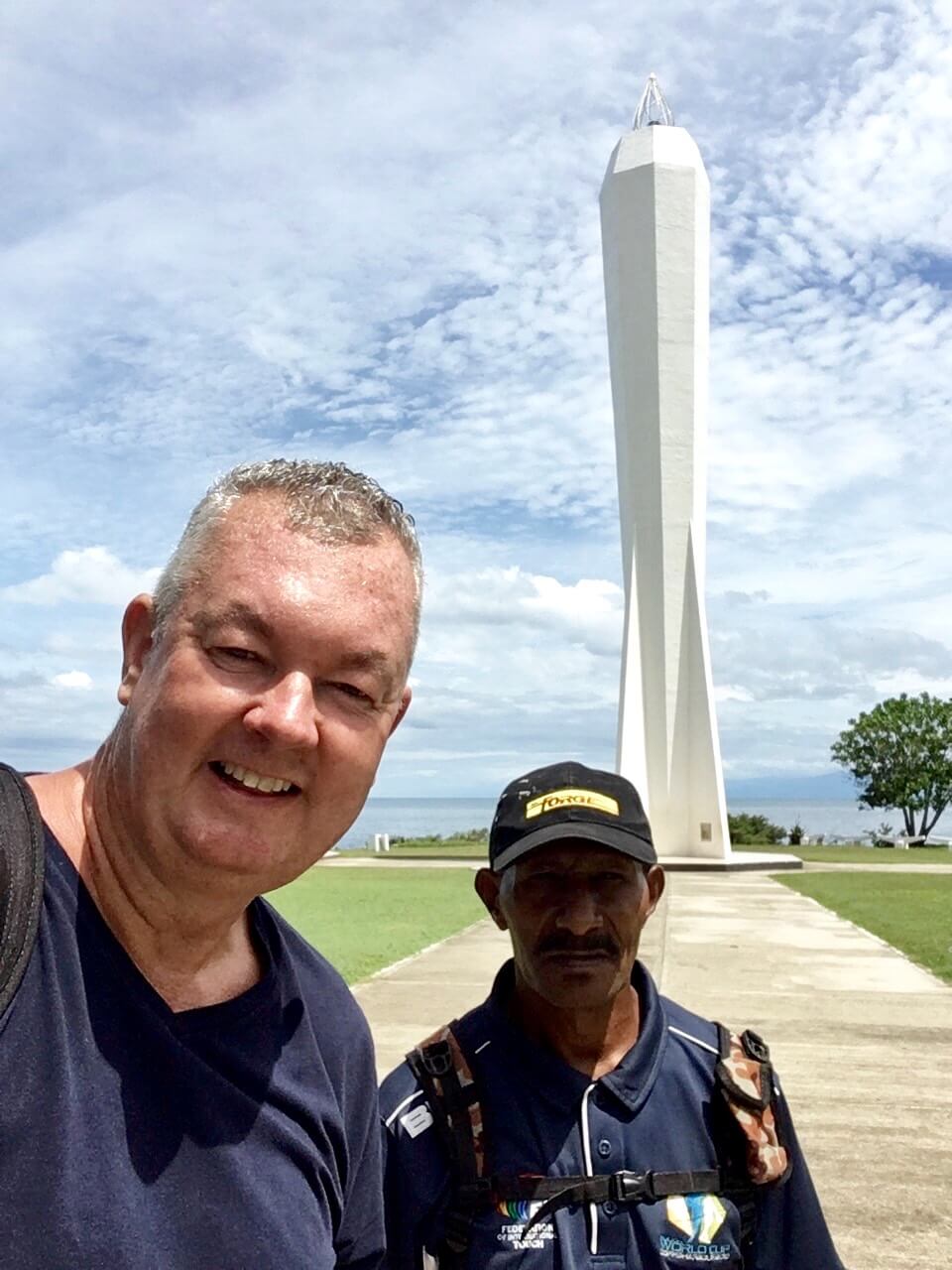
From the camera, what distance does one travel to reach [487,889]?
2.45 meters

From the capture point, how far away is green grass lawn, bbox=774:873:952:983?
10.7 meters

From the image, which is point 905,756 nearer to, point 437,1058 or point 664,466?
point 664,466

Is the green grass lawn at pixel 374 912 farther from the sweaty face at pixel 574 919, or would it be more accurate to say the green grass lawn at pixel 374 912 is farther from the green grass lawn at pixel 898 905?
the sweaty face at pixel 574 919

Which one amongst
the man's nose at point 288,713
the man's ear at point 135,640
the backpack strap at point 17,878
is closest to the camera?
the backpack strap at point 17,878

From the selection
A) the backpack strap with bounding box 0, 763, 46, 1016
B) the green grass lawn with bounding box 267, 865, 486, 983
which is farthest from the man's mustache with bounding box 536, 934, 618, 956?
the green grass lawn with bounding box 267, 865, 486, 983

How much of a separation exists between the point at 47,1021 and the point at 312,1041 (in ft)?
1.47

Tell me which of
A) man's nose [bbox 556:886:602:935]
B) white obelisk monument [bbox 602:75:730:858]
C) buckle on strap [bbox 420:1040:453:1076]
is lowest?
buckle on strap [bbox 420:1040:453:1076]

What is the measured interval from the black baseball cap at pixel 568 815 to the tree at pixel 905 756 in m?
44.9

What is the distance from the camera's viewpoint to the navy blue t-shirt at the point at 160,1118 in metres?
1.26

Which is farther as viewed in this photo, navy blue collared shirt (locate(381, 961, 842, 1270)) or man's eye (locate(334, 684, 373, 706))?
navy blue collared shirt (locate(381, 961, 842, 1270))

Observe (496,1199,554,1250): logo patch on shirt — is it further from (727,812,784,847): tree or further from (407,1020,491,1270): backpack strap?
(727,812,784,847): tree

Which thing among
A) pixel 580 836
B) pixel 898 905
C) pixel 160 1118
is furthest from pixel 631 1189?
pixel 898 905

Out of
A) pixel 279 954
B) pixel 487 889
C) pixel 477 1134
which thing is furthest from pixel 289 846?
pixel 487 889

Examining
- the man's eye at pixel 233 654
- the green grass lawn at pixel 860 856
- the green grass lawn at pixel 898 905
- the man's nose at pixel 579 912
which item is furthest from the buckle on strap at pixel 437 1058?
the green grass lawn at pixel 860 856
